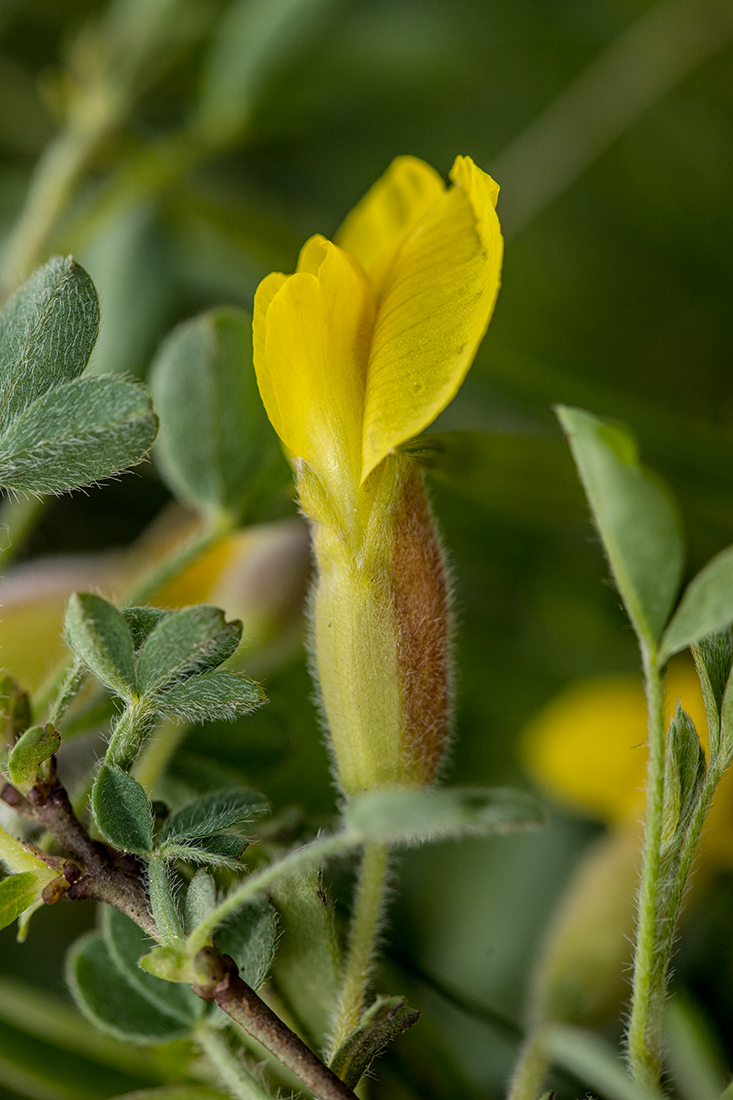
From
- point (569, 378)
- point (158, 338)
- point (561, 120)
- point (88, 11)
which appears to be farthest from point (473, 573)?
point (88, 11)

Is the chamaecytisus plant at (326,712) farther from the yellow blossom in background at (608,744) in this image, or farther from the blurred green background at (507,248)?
the yellow blossom in background at (608,744)

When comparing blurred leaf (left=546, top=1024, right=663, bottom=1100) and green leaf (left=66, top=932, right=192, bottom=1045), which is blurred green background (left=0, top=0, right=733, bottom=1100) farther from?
blurred leaf (left=546, top=1024, right=663, bottom=1100)

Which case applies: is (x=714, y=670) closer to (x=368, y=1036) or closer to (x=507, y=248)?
(x=368, y=1036)

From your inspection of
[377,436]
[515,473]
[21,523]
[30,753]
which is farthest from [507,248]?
[30,753]

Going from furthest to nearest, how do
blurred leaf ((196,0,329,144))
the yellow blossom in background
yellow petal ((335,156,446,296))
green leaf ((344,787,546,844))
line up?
blurred leaf ((196,0,329,144)) < the yellow blossom in background < yellow petal ((335,156,446,296)) < green leaf ((344,787,546,844))

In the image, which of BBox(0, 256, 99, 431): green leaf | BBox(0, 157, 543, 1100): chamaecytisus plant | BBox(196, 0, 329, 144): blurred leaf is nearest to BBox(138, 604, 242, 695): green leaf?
BBox(0, 157, 543, 1100): chamaecytisus plant

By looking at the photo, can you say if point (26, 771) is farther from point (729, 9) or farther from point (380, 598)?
point (729, 9)
